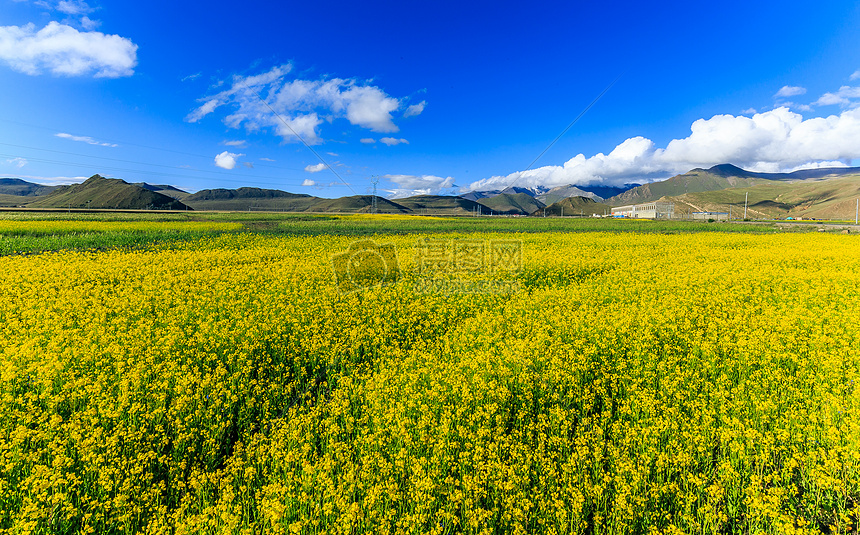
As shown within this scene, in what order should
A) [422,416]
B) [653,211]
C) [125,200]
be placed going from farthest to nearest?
[125,200], [653,211], [422,416]

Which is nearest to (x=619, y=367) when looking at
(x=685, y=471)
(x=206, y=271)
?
(x=685, y=471)

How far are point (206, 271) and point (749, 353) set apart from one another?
15714mm

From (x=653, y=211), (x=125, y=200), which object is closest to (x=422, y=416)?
(x=653, y=211)

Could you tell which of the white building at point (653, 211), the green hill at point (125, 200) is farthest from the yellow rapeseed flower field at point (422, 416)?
the green hill at point (125, 200)

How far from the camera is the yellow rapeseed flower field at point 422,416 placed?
3.45 meters

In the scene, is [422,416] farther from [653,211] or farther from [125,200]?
[125,200]

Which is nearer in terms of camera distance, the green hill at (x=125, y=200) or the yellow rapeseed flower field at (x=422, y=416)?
the yellow rapeseed flower field at (x=422, y=416)

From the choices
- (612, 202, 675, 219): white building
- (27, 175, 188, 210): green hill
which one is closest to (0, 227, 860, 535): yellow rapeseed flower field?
(612, 202, 675, 219): white building

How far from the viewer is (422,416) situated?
4594mm

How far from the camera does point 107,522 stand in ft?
11.1

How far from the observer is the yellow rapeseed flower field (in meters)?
3.45

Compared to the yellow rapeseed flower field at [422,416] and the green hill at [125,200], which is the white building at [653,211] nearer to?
the yellow rapeseed flower field at [422,416]

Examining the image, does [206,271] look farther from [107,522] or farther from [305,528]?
[305,528]

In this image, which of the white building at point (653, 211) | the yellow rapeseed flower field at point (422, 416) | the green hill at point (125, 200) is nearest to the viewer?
the yellow rapeseed flower field at point (422, 416)
